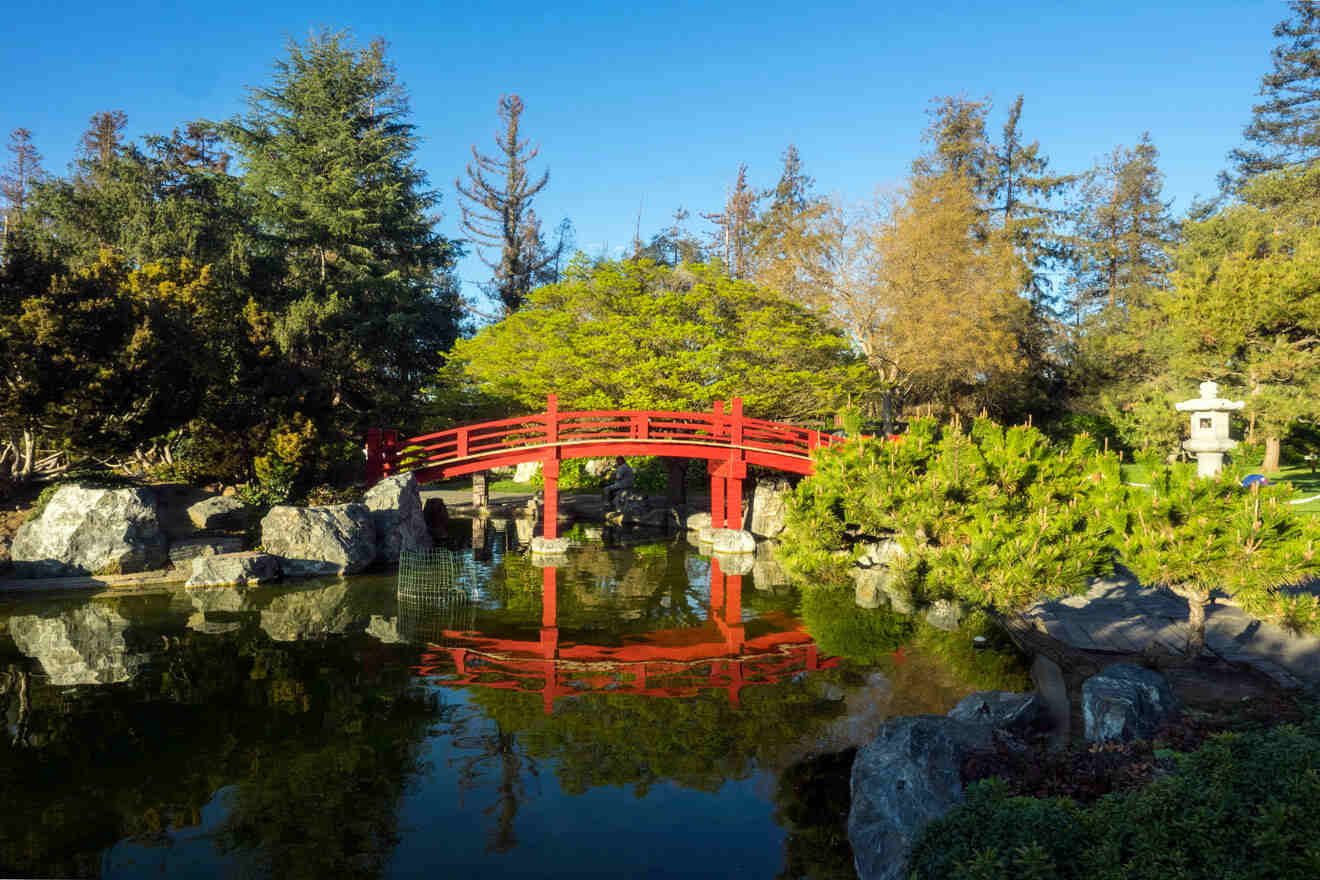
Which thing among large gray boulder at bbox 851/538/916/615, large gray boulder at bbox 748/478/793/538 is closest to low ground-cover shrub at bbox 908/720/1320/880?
large gray boulder at bbox 851/538/916/615

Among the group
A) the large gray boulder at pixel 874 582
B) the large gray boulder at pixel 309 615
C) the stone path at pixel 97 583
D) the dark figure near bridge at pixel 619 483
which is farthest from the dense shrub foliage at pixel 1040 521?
the dark figure near bridge at pixel 619 483

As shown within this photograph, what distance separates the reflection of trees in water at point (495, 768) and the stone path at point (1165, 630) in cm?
633

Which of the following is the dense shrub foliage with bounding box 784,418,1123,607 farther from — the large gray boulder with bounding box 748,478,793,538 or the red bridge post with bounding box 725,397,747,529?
the large gray boulder with bounding box 748,478,793,538

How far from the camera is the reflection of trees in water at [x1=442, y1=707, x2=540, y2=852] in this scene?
6.45 meters

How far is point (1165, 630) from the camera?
33.4 feet

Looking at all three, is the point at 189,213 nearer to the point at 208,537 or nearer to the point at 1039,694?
the point at 208,537

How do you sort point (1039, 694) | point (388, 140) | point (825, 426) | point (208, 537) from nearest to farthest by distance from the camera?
point (1039, 694)
point (208, 537)
point (825, 426)
point (388, 140)

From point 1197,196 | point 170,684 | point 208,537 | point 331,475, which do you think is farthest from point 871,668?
point 1197,196

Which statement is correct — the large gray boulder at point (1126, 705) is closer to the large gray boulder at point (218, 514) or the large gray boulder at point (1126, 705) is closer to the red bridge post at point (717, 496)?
the red bridge post at point (717, 496)

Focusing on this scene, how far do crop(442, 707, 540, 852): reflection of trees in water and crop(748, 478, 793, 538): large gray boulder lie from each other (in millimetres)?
12681

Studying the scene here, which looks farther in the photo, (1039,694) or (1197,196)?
(1197,196)

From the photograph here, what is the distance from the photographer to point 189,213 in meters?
26.1

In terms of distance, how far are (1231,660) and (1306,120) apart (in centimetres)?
3738

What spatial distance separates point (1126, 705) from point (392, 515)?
47.4 feet
